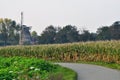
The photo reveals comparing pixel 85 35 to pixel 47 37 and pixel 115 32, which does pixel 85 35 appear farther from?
pixel 47 37

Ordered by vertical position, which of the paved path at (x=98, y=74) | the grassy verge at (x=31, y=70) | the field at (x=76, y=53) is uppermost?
the field at (x=76, y=53)

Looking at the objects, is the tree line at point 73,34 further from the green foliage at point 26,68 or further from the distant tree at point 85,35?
the green foliage at point 26,68

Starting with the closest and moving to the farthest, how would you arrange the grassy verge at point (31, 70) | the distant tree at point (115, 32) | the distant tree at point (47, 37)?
the grassy verge at point (31, 70)
the distant tree at point (115, 32)
the distant tree at point (47, 37)

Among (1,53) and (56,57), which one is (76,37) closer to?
(1,53)

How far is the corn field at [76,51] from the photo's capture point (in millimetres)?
34375

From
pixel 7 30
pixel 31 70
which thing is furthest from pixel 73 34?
pixel 31 70

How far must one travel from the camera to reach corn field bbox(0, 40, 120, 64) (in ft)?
113

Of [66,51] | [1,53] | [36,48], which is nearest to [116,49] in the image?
[66,51]

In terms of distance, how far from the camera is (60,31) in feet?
271

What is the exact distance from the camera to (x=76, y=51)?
3991cm

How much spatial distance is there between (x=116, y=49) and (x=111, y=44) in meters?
2.78

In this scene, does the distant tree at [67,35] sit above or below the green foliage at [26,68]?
above

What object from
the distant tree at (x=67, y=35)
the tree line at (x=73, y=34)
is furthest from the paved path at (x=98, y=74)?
the distant tree at (x=67, y=35)

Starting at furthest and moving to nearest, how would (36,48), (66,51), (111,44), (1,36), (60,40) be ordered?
(1,36)
(60,40)
(36,48)
(66,51)
(111,44)
